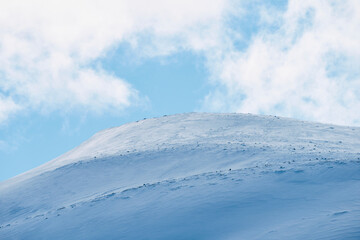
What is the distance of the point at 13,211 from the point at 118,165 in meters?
3.72

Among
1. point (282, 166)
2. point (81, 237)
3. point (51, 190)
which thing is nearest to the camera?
point (81, 237)

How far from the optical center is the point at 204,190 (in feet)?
33.0

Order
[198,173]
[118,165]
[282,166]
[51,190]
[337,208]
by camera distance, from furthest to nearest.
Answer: [118,165], [51,190], [198,173], [282,166], [337,208]

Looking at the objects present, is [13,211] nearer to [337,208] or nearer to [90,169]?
[90,169]

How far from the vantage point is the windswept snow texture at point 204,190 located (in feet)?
26.2

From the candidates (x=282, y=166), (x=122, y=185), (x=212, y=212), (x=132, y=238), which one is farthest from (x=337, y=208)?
(x=122, y=185)

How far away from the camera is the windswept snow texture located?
26.2ft

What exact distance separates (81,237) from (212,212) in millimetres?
2884

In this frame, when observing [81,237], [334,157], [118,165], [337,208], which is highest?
[118,165]

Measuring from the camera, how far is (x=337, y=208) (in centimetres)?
775

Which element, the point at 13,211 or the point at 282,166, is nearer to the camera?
the point at 282,166

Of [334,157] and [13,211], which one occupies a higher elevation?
[13,211]

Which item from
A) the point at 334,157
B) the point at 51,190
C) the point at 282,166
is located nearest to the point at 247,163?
the point at 282,166

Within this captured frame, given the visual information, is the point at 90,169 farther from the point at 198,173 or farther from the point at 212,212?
the point at 212,212
